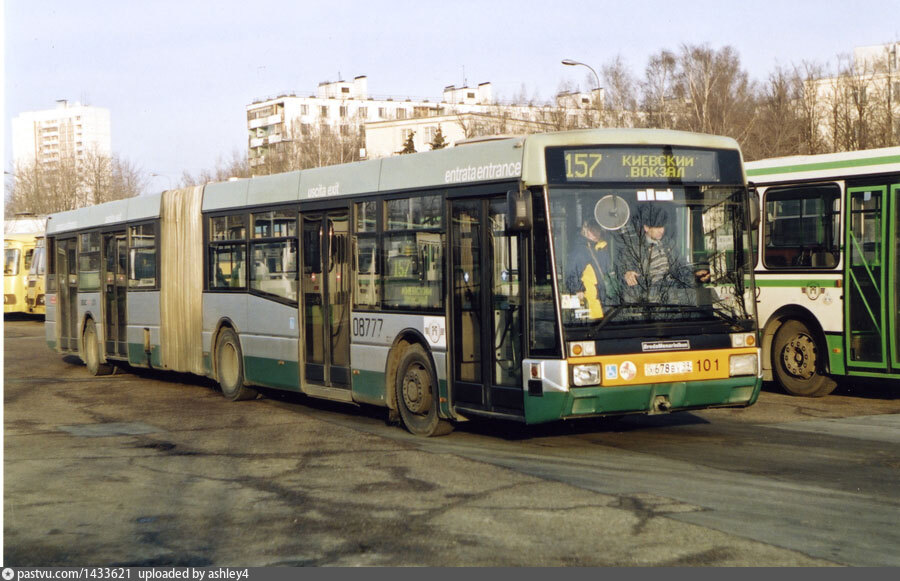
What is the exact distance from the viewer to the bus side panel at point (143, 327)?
63.6ft

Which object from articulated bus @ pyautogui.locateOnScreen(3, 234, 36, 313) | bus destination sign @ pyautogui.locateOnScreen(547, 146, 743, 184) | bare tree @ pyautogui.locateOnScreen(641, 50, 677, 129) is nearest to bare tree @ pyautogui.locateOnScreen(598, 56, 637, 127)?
bare tree @ pyautogui.locateOnScreen(641, 50, 677, 129)

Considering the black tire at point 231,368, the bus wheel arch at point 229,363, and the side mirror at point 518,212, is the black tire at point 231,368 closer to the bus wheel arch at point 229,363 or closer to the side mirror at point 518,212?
the bus wheel arch at point 229,363

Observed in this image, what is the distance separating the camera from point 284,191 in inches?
607

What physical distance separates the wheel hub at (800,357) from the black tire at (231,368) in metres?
7.30

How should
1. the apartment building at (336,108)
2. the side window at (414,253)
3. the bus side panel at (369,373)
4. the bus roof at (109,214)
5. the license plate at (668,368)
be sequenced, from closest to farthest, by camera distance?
1. the license plate at (668,368)
2. the side window at (414,253)
3. the bus side panel at (369,373)
4. the bus roof at (109,214)
5. the apartment building at (336,108)

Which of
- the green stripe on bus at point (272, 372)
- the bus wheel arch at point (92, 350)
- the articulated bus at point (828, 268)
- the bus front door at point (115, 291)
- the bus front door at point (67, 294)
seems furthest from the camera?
the bus front door at point (67, 294)

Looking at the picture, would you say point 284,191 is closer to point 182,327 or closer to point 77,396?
point 182,327

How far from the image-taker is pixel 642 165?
11016 millimetres

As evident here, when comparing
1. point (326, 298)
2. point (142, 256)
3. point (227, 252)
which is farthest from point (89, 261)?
point (326, 298)

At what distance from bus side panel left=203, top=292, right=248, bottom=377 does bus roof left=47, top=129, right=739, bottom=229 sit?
4.18ft

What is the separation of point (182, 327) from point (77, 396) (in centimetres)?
183

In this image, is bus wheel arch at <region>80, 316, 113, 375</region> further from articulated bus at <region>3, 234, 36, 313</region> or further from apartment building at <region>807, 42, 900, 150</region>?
apartment building at <region>807, 42, 900, 150</region>

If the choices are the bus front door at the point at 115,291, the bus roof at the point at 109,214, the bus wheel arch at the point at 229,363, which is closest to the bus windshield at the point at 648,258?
the bus wheel arch at the point at 229,363

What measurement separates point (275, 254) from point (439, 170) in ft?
13.5
